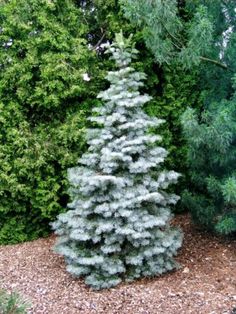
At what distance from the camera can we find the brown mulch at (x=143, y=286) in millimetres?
3633

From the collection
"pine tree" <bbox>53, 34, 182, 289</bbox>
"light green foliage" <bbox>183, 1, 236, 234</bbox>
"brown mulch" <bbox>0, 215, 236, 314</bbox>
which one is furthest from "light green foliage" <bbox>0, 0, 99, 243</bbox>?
"light green foliage" <bbox>183, 1, 236, 234</bbox>

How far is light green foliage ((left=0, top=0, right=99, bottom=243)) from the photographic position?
4562 mm

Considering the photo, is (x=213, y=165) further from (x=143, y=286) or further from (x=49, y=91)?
(x=49, y=91)

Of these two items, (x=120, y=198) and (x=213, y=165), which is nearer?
(x=120, y=198)

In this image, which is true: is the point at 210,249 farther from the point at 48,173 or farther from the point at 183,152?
the point at 48,173

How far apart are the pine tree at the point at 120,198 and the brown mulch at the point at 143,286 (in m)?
0.13

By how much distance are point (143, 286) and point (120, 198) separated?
2.31 feet

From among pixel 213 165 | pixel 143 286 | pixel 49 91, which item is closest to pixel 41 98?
pixel 49 91

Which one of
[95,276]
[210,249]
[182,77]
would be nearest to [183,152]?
[182,77]

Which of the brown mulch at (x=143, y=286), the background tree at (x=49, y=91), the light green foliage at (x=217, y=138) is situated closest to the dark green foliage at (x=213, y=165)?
the light green foliage at (x=217, y=138)

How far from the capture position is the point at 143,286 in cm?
388

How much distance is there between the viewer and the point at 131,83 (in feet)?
12.8

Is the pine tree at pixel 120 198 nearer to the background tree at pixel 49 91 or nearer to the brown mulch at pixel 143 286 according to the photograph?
the brown mulch at pixel 143 286

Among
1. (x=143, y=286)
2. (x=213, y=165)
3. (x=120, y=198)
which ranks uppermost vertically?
(x=213, y=165)
